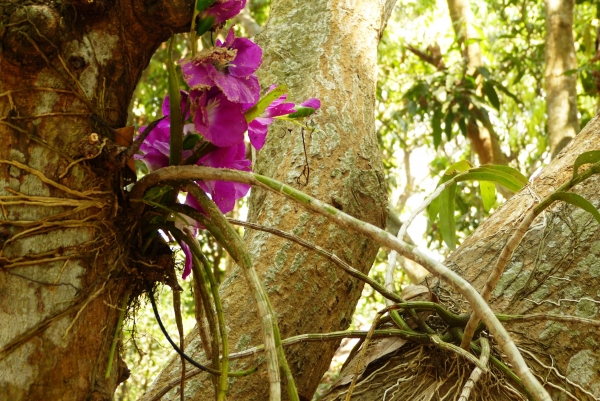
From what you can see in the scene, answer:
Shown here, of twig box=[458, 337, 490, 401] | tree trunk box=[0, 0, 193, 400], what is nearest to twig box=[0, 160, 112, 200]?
tree trunk box=[0, 0, 193, 400]

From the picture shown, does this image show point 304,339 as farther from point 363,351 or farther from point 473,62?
point 473,62

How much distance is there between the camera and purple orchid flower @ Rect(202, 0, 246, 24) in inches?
26.8

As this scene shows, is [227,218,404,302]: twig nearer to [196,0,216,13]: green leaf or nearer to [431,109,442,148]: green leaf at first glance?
[196,0,216,13]: green leaf

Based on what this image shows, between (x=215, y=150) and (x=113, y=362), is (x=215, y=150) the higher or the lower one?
the higher one

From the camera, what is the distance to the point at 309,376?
1.03 m

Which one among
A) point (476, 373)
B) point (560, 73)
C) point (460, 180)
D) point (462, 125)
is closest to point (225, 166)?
point (476, 373)

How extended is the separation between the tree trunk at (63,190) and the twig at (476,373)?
1.28 feet

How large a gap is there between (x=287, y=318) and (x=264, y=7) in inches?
159

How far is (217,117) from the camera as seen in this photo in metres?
0.70

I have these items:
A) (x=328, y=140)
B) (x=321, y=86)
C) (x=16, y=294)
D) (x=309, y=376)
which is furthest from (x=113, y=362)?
(x=321, y=86)

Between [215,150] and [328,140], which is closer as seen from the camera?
[215,150]

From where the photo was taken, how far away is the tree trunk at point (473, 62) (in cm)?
328

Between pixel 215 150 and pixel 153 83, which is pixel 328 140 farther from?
pixel 153 83

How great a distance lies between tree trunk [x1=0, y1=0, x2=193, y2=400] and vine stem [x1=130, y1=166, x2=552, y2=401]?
0.20 ft
